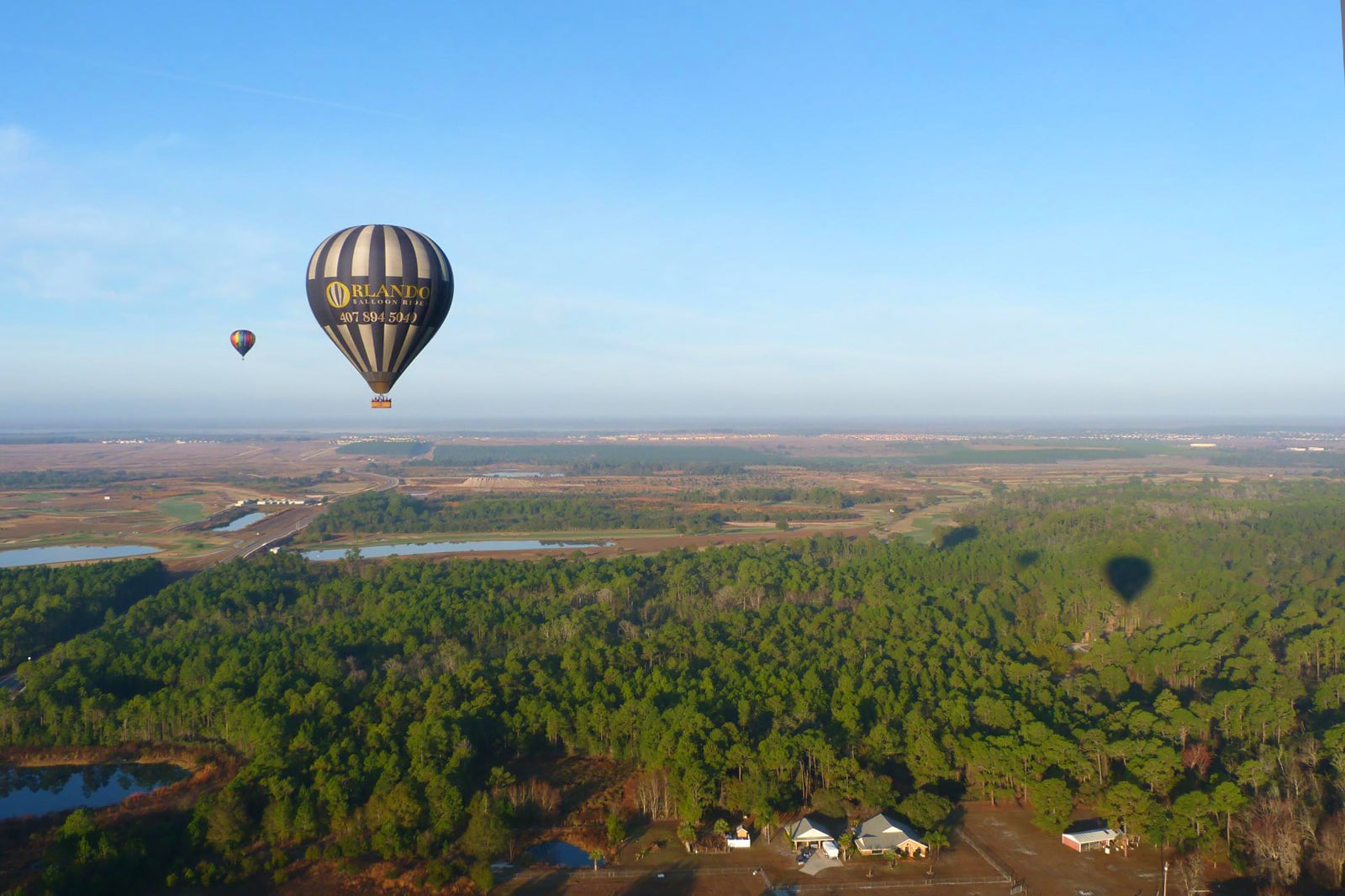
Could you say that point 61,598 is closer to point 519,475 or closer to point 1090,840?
point 1090,840

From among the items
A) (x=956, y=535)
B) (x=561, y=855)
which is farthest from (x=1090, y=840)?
(x=956, y=535)

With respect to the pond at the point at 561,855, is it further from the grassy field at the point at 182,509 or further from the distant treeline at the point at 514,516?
the grassy field at the point at 182,509

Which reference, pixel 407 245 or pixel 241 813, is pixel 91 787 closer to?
pixel 241 813

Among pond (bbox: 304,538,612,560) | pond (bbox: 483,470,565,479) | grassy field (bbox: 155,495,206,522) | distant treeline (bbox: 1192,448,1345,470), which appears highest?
distant treeline (bbox: 1192,448,1345,470)

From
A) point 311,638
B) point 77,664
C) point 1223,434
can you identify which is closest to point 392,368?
point 311,638

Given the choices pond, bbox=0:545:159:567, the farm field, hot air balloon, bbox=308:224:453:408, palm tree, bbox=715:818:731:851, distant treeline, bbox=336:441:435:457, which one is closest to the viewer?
palm tree, bbox=715:818:731:851

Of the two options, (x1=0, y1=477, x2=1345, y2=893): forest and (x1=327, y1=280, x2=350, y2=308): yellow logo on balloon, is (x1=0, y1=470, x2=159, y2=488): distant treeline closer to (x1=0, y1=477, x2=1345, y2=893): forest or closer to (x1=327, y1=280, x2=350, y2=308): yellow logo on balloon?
(x1=0, y1=477, x2=1345, y2=893): forest

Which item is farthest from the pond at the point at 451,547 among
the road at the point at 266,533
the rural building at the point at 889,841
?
the rural building at the point at 889,841

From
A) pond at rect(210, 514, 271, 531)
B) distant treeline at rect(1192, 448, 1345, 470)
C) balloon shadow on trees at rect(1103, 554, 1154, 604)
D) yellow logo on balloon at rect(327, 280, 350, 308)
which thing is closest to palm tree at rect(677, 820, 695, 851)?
yellow logo on balloon at rect(327, 280, 350, 308)
